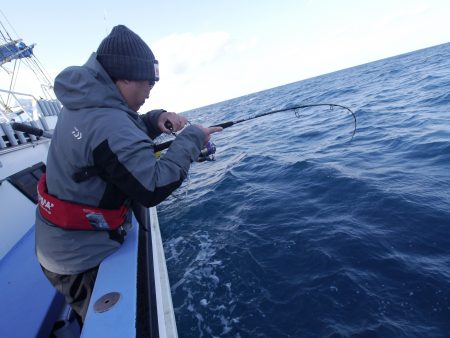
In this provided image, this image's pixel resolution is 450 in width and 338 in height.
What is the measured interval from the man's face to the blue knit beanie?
0.04m

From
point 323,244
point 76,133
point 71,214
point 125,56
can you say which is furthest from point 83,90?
point 323,244

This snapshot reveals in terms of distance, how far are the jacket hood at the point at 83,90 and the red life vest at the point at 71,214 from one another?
62 cm

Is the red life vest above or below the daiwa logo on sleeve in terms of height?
below

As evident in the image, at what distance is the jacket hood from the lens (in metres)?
1.63

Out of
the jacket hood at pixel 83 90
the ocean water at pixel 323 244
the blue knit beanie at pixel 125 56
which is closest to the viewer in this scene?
the jacket hood at pixel 83 90

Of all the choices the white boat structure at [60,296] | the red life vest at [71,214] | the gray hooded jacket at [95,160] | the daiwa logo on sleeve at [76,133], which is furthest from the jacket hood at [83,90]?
the white boat structure at [60,296]

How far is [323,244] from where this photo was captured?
3660mm

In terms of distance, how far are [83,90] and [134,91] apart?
0.40m

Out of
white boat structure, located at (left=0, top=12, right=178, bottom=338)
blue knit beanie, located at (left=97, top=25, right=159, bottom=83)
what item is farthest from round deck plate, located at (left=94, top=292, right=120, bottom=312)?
blue knit beanie, located at (left=97, top=25, right=159, bottom=83)

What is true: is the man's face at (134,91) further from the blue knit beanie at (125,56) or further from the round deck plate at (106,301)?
the round deck plate at (106,301)

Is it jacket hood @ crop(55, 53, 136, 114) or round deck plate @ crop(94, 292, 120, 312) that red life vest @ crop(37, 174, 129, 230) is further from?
jacket hood @ crop(55, 53, 136, 114)

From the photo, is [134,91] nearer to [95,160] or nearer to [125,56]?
[125,56]

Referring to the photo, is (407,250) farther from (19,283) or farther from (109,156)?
(19,283)

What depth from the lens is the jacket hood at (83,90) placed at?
163cm
